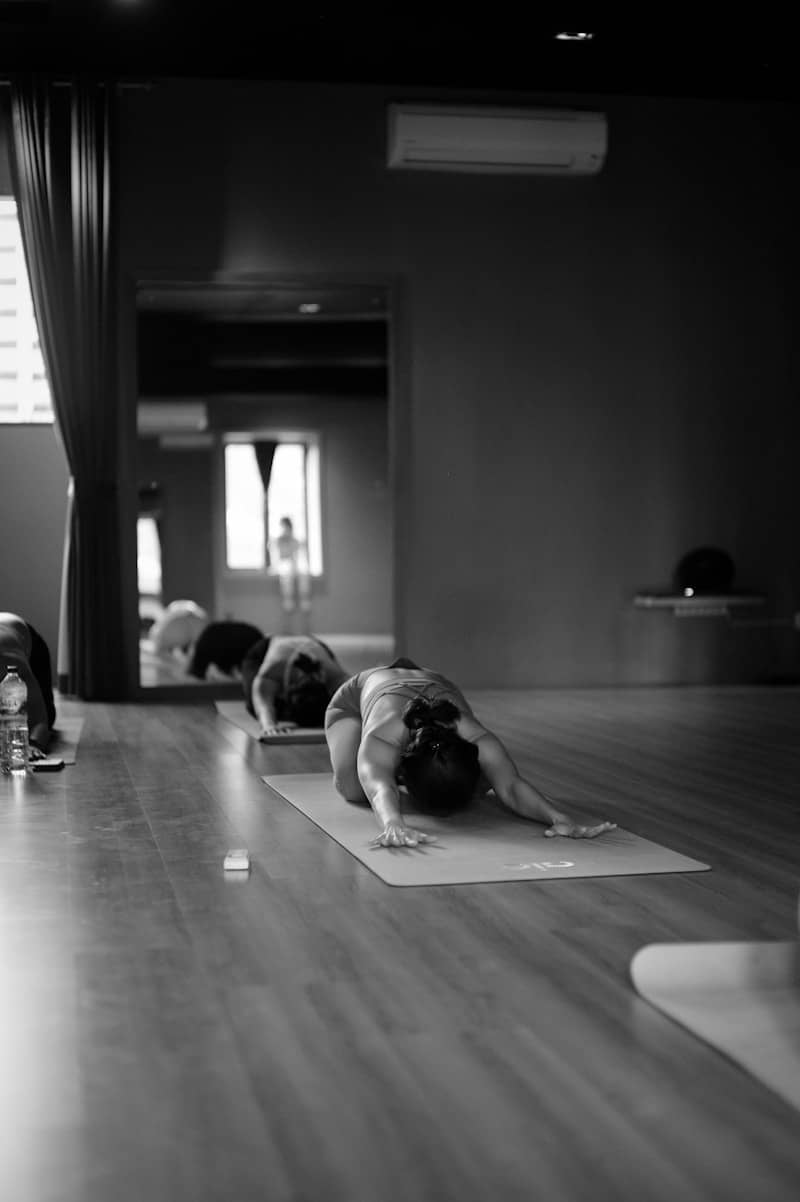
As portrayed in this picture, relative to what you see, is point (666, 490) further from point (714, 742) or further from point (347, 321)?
point (347, 321)

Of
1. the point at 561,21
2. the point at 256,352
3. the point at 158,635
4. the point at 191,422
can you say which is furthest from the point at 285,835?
the point at 191,422

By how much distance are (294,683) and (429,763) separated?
86.3 inches

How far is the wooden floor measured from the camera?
1.63 metres

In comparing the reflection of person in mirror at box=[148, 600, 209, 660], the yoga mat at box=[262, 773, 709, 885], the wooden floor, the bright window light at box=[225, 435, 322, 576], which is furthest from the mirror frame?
the bright window light at box=[225, 435, 322, 576]

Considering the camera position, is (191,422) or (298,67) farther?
(191,422)

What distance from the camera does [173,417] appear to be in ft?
40.8

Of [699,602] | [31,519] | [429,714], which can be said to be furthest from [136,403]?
[429,714]

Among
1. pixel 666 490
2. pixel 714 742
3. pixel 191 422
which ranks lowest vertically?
pixel 714 742

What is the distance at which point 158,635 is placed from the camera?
9578 millimetres

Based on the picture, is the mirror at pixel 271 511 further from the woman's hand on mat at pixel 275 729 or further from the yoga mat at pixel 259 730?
the woman's hand on mat at pixel 275 729

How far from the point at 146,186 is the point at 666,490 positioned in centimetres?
320

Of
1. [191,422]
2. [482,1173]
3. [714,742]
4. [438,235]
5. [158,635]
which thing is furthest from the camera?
[191,422]

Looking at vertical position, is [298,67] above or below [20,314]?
above

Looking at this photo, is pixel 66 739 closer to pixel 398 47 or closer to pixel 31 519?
pixel 31 519
